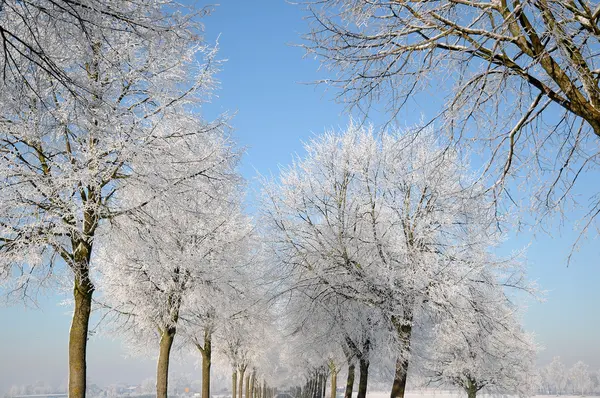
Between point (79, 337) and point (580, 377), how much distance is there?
576 feet

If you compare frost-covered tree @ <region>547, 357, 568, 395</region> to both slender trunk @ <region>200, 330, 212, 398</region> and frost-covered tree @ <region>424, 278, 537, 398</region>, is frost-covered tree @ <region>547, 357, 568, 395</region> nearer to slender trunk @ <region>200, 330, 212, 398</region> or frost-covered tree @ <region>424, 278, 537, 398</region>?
frost-covered tree @ <region>424, 278, 537, 398</region>

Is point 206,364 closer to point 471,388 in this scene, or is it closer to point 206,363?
point 206,363

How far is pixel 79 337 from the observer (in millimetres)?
9383

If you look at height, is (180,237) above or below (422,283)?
above

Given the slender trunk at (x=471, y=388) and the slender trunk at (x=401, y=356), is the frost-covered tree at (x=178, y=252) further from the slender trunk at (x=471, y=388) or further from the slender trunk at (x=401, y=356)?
the slender trunk at (x=471, y=388)

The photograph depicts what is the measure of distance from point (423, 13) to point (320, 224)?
33.8 feet

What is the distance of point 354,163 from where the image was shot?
51.3ft

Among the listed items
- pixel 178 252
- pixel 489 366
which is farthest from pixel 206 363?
pixel 489 366

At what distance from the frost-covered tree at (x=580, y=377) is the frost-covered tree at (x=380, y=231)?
16469 cm

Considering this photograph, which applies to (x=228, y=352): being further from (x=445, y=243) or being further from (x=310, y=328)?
(x=445, y=243)

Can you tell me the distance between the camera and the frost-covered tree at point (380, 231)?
1309cm

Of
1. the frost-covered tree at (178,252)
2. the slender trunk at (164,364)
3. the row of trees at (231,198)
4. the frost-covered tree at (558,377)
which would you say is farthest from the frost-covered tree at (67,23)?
the frost-covered tree at (558,377)

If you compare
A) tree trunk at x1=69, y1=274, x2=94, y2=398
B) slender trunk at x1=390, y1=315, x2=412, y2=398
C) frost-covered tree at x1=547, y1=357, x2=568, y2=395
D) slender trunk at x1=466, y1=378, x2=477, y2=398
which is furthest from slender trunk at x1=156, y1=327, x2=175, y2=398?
frost-covered tree at x1=547, y1=357, x2=568, y2=395

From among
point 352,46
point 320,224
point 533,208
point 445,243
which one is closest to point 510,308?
point 445,243
